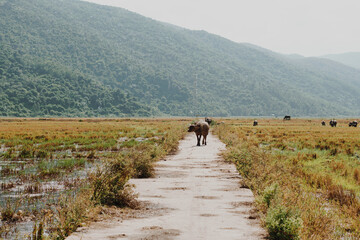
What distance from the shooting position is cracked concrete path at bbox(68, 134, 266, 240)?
779 centimetres

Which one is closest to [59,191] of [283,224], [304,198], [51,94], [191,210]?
[191,210]

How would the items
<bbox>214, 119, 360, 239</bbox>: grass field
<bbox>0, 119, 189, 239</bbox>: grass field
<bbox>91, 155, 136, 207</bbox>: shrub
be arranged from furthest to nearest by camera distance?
1. <bbox>91, 155, 136, 207</bbox>: shrub
2. <bbox>0, 119, 189, 239</bbox>: grass field
3. <bbox>214, 119, 360, 239</bbox>: grass field

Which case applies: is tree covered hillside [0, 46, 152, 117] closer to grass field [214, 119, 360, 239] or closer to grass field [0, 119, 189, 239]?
grass field [0, 119, 189, 239]

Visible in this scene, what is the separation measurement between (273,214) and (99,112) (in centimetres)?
17446

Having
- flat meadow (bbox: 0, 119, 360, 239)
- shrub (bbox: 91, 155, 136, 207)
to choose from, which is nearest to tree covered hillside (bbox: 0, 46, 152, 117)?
flat meadow (bbox: 0, 119, 360, 239)

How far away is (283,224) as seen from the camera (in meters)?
7.28

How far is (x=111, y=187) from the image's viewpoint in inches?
418

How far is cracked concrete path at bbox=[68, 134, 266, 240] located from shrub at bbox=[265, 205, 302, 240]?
0.97 feet

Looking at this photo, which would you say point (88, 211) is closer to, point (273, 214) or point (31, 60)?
point (273, 214)

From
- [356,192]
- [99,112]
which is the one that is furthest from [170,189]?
[99,112]

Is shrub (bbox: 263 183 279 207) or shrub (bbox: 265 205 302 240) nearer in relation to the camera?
shrub (bbox: 265 205 302 240)

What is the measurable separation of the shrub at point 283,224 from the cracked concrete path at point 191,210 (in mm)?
295

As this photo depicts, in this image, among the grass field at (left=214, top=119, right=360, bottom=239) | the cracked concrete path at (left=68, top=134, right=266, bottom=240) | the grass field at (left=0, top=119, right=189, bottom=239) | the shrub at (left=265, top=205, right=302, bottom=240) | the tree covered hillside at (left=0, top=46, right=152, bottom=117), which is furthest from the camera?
the tree covered hillside at (left=0, top=46, right=152, bottom=117)

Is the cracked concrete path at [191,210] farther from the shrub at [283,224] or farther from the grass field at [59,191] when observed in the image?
the grass field at [59,191]
